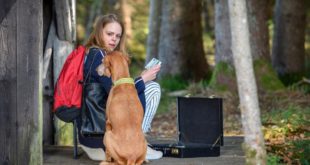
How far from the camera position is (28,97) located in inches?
256

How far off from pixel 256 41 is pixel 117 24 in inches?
242

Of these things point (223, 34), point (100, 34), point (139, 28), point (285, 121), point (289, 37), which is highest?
point (139, 28)

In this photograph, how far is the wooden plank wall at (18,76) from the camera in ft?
21.2

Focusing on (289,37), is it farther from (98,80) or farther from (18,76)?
(18,76)

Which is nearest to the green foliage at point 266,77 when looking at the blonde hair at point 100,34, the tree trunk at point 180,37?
the tree trunk at point 180,37

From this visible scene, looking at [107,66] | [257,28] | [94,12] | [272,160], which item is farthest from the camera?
[94,12]

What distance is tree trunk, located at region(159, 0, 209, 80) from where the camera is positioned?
53.8 ft

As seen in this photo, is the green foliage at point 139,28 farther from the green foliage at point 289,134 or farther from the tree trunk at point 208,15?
the green foliage at point 289,134

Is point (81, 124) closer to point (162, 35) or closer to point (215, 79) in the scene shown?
point (215, 79)

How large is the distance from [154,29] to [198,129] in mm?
9399

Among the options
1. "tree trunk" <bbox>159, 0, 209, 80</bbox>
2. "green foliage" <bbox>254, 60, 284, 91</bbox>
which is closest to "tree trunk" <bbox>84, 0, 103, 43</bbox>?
"tree trunk" <bbox>159, 0, 209, 80</bbox>

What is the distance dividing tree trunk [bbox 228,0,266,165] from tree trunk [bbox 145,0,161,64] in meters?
10.9

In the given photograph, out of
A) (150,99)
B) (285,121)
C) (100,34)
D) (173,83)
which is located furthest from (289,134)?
(173,83)

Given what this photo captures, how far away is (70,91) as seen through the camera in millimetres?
7055
